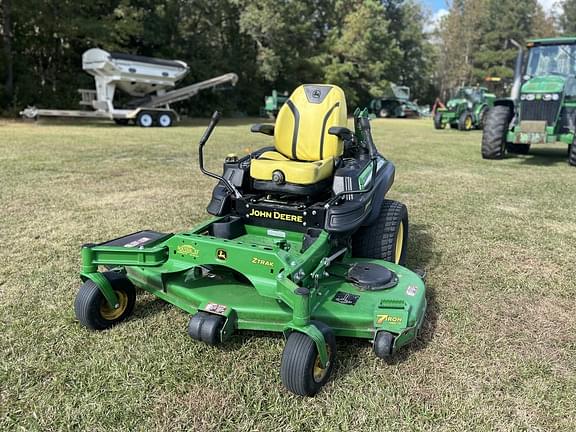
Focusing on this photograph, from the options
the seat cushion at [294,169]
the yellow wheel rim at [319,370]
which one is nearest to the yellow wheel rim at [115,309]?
the seat cushion at [294,169]

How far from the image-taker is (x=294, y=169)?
319 centimetres

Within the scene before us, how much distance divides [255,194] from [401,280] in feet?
4.04

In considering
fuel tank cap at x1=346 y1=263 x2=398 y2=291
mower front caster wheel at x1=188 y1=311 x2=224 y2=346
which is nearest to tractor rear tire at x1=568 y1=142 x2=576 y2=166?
fuel tank cap at x1=346 y1=263 x2=398 y2=291

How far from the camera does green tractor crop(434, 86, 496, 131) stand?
19.6 metres

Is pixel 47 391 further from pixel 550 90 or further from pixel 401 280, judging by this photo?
pixel 550 90

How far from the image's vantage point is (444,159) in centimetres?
1037

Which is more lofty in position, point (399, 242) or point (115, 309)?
point (399, 242)

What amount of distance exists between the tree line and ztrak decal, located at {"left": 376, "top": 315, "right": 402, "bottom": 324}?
785 inches

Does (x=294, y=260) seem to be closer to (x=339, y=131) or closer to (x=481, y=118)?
(x=339, y=131)

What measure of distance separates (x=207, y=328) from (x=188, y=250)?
511 millimetres

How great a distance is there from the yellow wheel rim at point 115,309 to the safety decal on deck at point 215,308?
25.0 inches

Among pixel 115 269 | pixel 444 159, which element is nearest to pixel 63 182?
pixel 115 269

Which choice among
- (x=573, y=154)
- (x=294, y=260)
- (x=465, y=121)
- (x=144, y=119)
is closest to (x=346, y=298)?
(x=294, y=260)

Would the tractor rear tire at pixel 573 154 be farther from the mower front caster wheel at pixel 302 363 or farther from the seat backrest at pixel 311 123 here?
the mower front caster wheel at pixel 302 363
